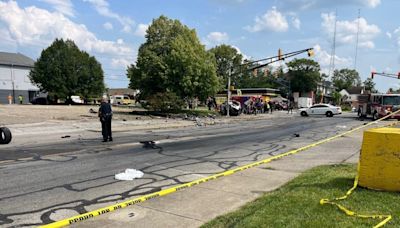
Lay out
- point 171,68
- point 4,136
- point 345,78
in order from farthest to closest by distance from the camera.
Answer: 1. point 345,78
2. point 171,68
3. point 4,136

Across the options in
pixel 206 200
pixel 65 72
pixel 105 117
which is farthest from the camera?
pixel 65 72

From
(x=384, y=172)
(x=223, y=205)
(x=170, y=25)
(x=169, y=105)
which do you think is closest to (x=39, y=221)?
(x=223, y=205)

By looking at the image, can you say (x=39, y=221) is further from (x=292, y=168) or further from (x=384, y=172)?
(x=292, y=168)

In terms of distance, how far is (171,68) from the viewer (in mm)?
36812

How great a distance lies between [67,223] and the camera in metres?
5.34

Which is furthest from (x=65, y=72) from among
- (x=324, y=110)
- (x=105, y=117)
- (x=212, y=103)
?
(x=105, y=117)

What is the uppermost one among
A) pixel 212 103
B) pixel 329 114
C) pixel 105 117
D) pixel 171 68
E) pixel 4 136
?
pixel 171 68

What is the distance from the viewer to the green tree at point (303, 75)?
382 feet

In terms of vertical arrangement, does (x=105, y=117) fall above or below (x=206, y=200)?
above

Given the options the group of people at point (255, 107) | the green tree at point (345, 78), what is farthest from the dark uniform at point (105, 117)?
the green tree at point (345, 78)

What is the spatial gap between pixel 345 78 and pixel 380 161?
17525 centimetres

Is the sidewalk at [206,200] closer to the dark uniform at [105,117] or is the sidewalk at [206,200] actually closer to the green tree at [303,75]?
the dark uniform at [105,117]

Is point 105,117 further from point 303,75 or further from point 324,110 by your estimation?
point 303,75

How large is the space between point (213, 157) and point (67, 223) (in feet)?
21.9
